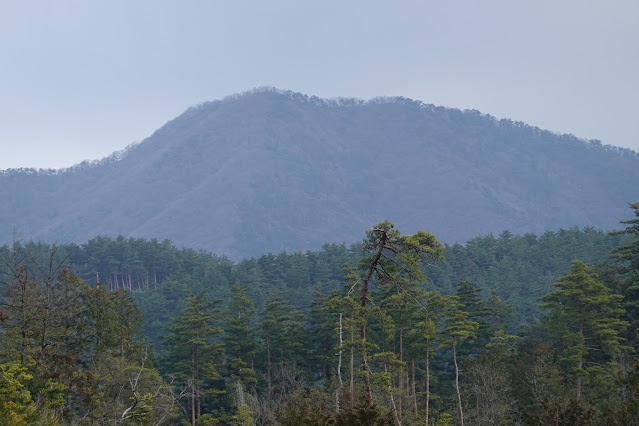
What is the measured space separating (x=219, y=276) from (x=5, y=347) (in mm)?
52609

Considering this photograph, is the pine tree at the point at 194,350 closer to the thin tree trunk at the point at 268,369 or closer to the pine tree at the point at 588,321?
the thin tree trunk at the point at 268,369

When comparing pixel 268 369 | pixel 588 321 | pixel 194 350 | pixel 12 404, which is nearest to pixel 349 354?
pixel 268 369

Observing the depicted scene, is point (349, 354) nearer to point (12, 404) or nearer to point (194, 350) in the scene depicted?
point (194, 350)

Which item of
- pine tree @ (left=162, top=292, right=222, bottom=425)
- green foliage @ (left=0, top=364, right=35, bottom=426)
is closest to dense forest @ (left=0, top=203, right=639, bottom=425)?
green foliage @ (left=0, top=364, right=35, bottom=426)

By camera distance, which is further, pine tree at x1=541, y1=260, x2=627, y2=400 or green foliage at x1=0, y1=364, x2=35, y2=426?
pine tree at x1=541, y1=260, x2=627, y2=400

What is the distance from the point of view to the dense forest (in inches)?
588

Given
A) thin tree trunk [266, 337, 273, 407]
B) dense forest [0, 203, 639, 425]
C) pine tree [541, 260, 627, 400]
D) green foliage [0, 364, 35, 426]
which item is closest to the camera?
green foliage [0, 364, 35, 426]

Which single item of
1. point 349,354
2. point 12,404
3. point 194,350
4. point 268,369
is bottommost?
point 268,369

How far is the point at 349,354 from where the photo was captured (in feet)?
105

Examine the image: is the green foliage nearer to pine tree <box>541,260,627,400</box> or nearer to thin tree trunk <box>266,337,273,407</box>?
pine tree <box>541,260,627,400</box>

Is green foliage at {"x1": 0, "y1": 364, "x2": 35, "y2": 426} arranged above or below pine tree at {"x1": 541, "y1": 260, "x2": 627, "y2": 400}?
above

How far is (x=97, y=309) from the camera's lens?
105 feet

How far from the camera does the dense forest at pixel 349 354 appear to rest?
1495cm

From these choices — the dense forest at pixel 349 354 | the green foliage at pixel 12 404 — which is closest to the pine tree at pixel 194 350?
the dense forest at pixel 349 354
